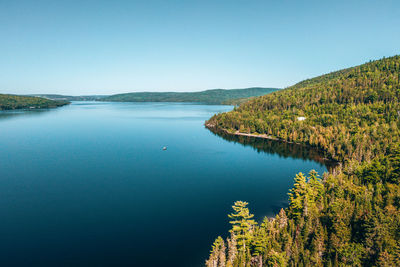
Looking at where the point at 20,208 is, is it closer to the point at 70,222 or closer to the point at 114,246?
the point at 70,222

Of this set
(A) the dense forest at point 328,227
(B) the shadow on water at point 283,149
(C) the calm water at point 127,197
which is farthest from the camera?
(B) the shadow on water at point 283,149

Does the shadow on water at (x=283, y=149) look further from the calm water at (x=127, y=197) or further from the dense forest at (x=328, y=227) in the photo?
the dense forest at (x=328, y=227)

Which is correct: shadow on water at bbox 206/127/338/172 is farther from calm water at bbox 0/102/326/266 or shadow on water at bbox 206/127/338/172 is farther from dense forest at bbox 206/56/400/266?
dense forest at bbox 206/56/400/266

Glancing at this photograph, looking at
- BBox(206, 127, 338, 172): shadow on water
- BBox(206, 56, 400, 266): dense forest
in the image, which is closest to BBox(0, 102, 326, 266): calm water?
BBox(206, 127, 338, 172): shadow on water

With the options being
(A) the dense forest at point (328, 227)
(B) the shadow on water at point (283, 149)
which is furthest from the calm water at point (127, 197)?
(A) the dense forest at point (328, 227)

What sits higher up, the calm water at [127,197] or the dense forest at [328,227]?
the dense forest at [328,227]

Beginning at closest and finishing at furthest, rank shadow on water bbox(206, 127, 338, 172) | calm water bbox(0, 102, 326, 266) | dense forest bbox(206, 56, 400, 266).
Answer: dense forest bbox(206, 56, 400, 266) → calm water bbox(0, 102, 326, 266) → shadow on water bbox(206, 127, 338, 172)
